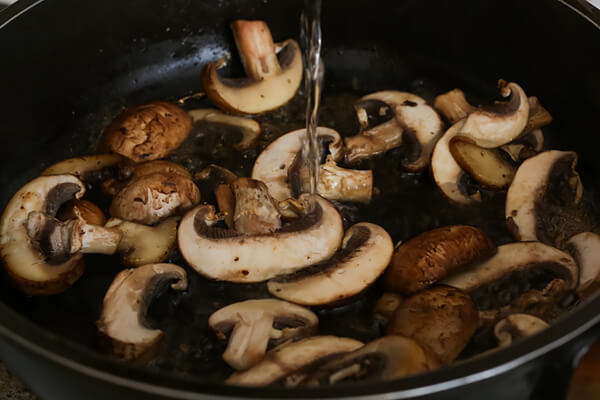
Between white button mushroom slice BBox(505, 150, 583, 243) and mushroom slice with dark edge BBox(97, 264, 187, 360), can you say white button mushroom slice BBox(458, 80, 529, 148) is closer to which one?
white button mushroom slice BBox(505, 150, 583, 243)

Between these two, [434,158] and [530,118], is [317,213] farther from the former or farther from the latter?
[530,118]

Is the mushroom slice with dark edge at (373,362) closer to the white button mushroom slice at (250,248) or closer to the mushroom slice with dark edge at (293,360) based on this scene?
the mushroom slice with dark edge at (293,360)

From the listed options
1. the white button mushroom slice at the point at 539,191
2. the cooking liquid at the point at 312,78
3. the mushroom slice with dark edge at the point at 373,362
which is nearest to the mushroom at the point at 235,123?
the cooking liquid at the point at 312,78

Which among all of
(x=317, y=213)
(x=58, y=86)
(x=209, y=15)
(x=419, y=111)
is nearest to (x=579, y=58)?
(x=419, y=111)

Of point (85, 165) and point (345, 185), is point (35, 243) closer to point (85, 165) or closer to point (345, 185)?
point (85, 165)

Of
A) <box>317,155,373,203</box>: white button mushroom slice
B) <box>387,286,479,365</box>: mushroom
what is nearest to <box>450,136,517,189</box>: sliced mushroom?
<box>317,155,373,203</box>: white button mushroom slice
